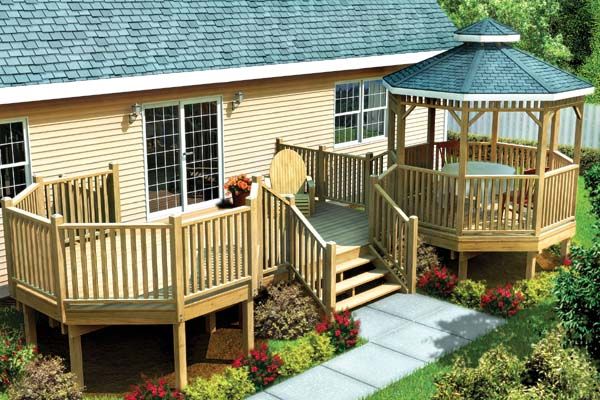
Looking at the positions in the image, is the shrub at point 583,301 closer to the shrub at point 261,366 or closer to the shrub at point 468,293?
the shrub at point 468,293

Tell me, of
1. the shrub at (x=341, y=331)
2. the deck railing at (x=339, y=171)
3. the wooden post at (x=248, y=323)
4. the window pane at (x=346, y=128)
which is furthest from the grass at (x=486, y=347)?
the window pane at (x=346, y=128)

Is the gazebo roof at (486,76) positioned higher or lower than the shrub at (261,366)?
higher

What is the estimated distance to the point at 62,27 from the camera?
13.1 m

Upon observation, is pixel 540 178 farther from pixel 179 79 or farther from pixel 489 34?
pixel 179 79

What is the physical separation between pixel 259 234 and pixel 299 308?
4.16 ft

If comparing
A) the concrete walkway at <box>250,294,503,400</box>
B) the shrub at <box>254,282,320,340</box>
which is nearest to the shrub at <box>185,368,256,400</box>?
the concrete walkway at <box>250,294,503,400</box>

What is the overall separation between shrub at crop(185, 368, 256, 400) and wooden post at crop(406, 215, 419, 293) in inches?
162

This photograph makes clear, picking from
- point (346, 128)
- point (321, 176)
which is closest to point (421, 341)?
point (321, 176)

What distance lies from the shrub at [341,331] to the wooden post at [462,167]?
9.92ft

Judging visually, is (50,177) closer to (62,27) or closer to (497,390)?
(62,27)

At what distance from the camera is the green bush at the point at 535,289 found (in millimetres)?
→ 13156

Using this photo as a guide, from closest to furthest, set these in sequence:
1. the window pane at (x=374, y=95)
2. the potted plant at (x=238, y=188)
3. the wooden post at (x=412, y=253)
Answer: the wooden post at (x=412, y=253)
the potted plant at (x=238, y=188)
the window pane at (x=374, y=95)

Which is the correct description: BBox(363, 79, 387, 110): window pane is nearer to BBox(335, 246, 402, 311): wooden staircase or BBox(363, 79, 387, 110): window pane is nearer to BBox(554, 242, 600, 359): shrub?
BBox(335, 246, 402, 311): wooden staircase

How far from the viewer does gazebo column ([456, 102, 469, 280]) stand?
44.0ft
